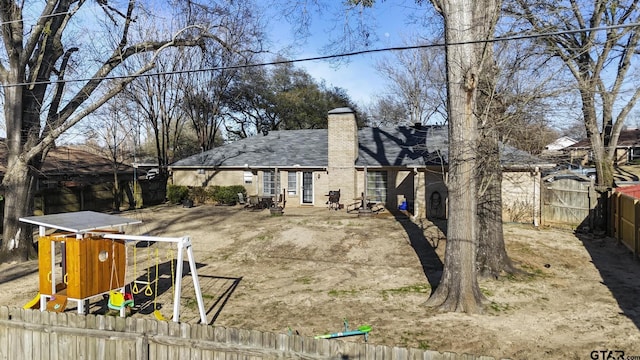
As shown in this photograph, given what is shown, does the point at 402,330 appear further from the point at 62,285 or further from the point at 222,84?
the point at 222,84

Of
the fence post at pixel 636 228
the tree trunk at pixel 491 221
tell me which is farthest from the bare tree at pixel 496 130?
the fence post at pixel 636 228

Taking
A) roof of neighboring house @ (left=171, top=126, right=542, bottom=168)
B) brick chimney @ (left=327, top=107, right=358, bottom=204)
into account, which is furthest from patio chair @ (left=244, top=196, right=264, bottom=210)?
brick chimney @ (left=327, top=107, right=358, bottom=204)

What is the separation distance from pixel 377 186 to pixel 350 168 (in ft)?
5.86

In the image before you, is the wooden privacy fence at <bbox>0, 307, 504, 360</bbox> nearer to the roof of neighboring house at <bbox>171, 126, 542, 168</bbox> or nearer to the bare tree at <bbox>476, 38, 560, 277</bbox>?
the bare tree at <bbox>476, 38, 560, 277</bbox>

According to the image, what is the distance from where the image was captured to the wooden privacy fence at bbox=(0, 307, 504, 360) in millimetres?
4268

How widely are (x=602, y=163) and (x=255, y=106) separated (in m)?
30.8

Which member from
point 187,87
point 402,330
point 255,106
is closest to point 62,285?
point 402,330

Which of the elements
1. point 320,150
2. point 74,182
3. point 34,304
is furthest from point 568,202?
point 74,182

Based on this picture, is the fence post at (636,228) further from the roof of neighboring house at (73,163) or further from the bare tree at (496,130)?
the roof of neighboring house at (73,163)

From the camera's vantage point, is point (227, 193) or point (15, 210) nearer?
point (15, 210)

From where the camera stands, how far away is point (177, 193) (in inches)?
997

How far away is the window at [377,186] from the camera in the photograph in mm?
21547

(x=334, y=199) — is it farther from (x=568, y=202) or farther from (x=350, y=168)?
(x=568, y=202)

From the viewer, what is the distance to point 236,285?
10.6m
